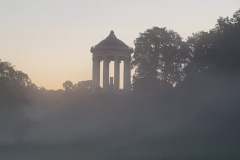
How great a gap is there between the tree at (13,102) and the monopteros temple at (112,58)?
2356 centimetres

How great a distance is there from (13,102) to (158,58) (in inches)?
955

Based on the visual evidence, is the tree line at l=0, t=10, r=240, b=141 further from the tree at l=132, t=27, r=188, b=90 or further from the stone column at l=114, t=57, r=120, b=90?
the stone column at l=114, t=57, r=120, b=90

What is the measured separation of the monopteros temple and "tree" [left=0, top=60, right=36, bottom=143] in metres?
23.6

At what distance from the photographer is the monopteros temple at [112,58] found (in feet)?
273

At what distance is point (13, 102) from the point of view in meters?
58.0

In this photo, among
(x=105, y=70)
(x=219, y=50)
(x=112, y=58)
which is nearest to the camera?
(x=219, y=50)

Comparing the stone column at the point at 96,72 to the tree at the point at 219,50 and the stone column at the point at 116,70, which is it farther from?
the tree at the point at 219,50

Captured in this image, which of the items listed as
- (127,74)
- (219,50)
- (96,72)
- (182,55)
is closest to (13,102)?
(219,50)

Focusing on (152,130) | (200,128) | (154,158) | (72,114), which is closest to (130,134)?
(152,130)

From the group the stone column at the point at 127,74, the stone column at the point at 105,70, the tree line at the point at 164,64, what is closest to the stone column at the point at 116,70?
the stone column at the point at 127,74

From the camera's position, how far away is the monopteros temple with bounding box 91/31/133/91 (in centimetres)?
8319

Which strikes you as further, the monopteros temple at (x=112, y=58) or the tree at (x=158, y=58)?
the monopteros temple at (x=112, y=58)

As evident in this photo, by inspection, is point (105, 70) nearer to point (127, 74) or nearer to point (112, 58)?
point (112, 58)

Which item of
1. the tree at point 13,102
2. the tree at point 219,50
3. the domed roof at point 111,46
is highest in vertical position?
the domed roof at point 111,46
